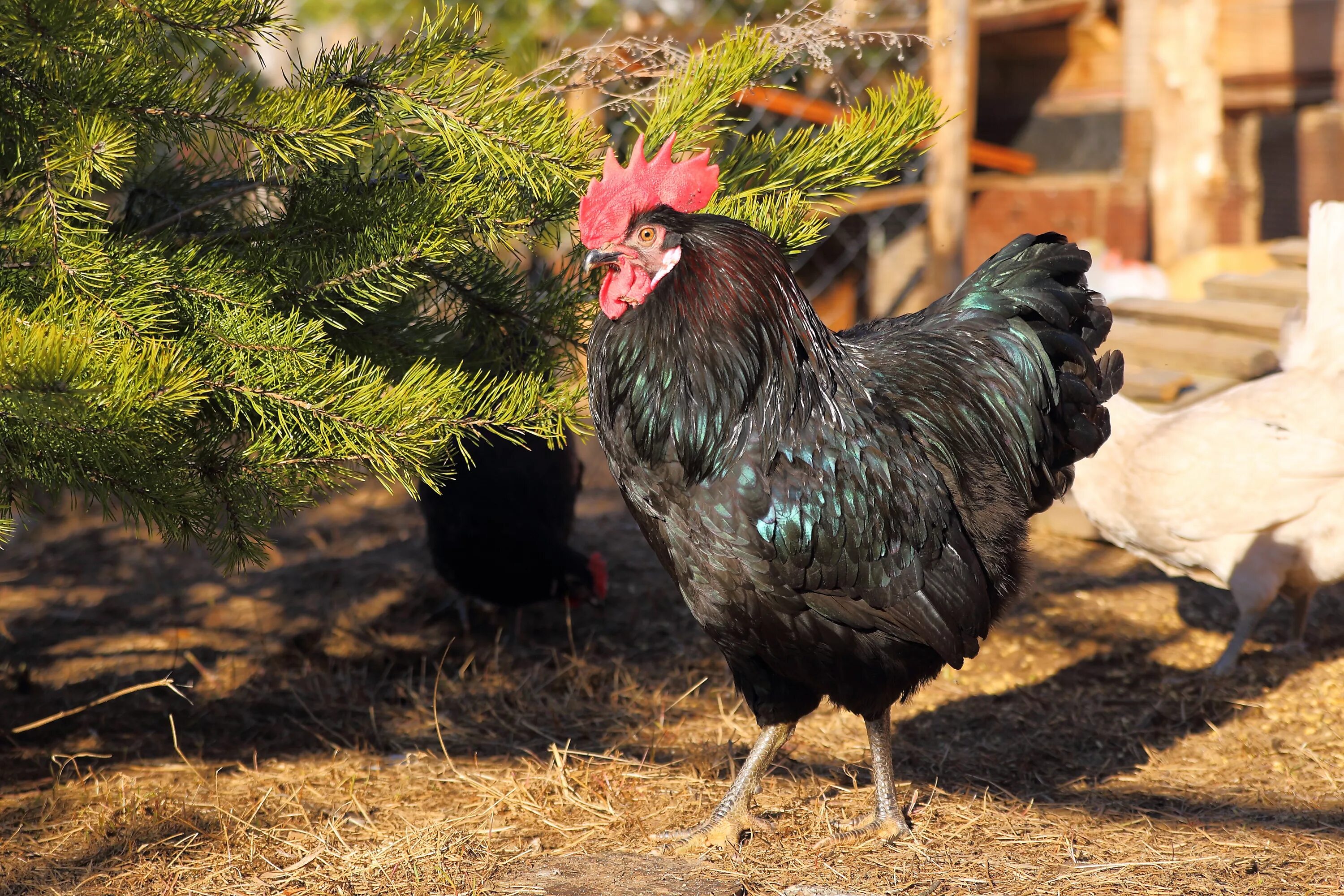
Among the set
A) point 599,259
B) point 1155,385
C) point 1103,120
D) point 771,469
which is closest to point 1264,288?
point 1155,385

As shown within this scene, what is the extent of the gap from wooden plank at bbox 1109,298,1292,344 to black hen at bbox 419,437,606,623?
9.00 feet

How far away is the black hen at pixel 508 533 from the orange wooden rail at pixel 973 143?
2956 millimetres

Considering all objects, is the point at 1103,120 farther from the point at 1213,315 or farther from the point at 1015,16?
the point at 1213,315

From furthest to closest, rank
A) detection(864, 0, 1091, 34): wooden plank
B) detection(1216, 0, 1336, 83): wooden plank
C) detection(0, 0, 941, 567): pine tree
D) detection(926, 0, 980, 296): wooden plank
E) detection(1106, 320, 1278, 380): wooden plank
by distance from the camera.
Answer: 1. detection(864, 0, 1091, 34): wooden plank
2. detection(926, 0, 980, 296): wooden plank
3. detection(1216, 0, 1336, 83): wooden plank
4. detection(1106, 320, 1278, 380): wooden plank
5. detection(0, 0, 941, 567): pine tree

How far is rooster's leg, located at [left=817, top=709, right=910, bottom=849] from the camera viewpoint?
2779mm

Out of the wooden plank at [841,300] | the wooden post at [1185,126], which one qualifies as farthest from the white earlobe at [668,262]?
the wooden plank at [841,300]

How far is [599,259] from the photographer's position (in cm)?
237

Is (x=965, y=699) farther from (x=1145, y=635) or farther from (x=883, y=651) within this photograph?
(x=883, y=651)

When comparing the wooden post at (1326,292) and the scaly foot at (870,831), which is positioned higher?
the wooden post at (1326,292)

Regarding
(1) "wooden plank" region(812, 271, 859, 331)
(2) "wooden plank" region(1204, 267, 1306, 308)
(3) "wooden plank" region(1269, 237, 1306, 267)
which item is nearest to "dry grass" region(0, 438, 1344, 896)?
(2) "wooden plank" region(1204, 267, 1306, 308)

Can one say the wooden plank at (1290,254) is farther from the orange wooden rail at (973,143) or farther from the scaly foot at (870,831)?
the scaly foot at (870,831)

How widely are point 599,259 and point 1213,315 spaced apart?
420 centimetres

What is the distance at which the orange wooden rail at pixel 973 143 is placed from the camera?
6891 mm

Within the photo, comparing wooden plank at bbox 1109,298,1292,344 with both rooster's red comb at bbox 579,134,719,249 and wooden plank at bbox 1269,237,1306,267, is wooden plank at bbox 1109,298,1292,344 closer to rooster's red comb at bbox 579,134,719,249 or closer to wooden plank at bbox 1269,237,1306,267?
wooden plank at bbox 1269,237,1306,267
